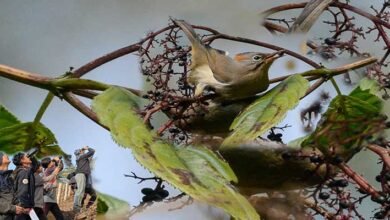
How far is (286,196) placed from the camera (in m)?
0.42

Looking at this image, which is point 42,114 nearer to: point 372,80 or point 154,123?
point 154,123

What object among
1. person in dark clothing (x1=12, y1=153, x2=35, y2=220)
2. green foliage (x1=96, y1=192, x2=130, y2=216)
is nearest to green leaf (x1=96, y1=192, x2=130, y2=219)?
green foliage (x1=96, y1=192, x2=130, y2=216)

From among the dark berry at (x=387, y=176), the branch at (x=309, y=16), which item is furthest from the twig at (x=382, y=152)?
the branch at (x=309, y=16)

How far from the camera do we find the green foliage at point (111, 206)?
0.41m

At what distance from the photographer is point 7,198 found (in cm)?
73

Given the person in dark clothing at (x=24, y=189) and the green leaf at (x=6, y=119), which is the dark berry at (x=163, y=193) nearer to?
the green leaf at (x=6, y=119)

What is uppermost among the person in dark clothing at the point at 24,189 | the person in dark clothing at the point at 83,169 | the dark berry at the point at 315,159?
the dark berry at the point at 315,159

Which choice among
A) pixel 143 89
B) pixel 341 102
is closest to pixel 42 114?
pixel 143 89

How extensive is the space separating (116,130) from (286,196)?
0.38 feet

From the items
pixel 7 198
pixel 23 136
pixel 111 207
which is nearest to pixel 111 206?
pixel 111 207

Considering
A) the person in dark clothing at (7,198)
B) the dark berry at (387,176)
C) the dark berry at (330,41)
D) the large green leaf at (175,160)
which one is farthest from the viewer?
the person in dark clothing at (7,198)

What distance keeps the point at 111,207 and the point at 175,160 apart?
0.11 m

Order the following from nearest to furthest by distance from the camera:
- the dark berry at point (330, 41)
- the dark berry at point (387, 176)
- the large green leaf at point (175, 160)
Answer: the large green leaf at point (175, 160)
the dark berry at point (387, 176)
the dark berry at point (330, 41)

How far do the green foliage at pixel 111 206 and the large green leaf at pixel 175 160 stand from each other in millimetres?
61
